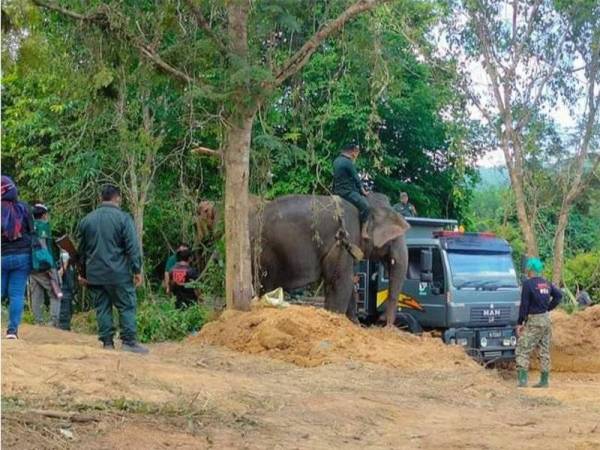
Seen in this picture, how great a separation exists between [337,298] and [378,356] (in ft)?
9.39

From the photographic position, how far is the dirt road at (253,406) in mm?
6965

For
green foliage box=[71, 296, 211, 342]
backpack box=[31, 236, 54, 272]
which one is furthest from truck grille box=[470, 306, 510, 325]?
backpack box=[31, 236, 54, 272]

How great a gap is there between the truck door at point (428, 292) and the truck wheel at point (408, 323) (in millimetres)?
72

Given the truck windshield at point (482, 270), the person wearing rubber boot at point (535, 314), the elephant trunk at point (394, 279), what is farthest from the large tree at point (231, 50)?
the truck windshield at point (482, 270)

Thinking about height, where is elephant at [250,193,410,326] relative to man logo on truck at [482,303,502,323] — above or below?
above

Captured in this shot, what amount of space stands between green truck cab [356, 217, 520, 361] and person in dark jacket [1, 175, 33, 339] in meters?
7.63

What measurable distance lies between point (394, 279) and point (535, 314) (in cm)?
289

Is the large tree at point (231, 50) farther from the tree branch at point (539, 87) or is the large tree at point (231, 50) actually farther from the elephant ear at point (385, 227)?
the tree branch at point (539, 87)

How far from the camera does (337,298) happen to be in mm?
15234

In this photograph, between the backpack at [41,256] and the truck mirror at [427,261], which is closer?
the backpack at [41,256]

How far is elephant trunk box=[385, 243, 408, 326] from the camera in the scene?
15.6 m

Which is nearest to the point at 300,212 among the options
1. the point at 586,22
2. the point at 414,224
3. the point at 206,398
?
the point at 414,224

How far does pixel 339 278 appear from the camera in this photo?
49.7 feet

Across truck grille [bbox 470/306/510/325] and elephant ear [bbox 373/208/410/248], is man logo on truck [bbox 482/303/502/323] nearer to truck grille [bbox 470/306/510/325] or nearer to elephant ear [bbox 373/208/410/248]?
truck grille [bbox 470/306/510/325]
